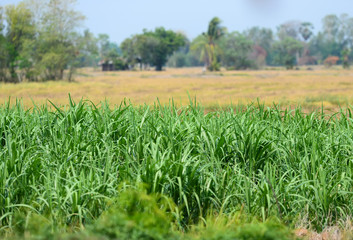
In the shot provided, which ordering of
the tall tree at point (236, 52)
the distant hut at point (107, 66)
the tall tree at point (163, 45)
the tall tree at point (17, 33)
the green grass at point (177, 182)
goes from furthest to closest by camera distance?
the tall tree at point (236, 52) → the tall tree at point (163, 45) → the distant hut at point (107, 66) → the tall tree at point (17, 33) → the green grass at point (177, 182)

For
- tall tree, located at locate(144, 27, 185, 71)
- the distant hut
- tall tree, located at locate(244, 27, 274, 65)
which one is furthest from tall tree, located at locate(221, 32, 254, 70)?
tall tree, located at locate(244, 27, 274, 65)

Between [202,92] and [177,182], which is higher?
[177,182]

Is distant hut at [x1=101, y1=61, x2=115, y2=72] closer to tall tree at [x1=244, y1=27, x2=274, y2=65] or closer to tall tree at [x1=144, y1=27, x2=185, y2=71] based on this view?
tall tree at [x1=144, y1=27, x2=185, y2=71]

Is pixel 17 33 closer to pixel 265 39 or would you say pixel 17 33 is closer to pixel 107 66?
pixel 107 66

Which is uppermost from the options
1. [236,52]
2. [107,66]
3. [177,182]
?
[236,52]

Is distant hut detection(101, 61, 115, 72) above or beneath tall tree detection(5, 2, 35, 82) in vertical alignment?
beneath

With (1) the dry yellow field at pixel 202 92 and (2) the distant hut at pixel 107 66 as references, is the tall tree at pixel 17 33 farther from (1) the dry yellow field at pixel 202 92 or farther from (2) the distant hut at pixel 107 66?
(2) the distant hut at pixel 107 66

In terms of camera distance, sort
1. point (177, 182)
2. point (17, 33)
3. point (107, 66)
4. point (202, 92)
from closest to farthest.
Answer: point (177, 182) → point (202, 92) → point (17, 33) → point (107, 66)

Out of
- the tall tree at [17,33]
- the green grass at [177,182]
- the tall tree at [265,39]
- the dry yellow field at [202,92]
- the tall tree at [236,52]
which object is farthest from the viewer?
the tall tree at [265,39]

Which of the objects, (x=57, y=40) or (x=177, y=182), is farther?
(x=57, y=40)

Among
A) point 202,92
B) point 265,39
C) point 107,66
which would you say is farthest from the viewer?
point 265,39

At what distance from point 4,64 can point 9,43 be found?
1.97m

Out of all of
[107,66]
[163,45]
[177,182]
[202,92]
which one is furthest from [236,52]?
[177,182]

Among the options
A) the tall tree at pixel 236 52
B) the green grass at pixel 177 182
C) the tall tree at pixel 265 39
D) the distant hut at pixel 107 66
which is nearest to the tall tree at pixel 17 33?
the green grass at pixel 177 182
